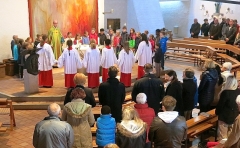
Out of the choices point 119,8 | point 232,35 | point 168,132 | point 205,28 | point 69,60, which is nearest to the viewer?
point 168,132

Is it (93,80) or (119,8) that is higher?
(119,8)

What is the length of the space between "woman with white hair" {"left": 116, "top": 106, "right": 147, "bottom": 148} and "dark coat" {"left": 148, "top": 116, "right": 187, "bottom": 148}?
18 centimetres

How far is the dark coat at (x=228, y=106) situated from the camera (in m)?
5.48

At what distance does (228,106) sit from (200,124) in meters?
0.90

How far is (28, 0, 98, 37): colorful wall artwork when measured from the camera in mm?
12008

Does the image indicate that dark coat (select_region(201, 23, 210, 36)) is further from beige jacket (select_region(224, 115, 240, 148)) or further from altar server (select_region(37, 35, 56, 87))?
beige jacket (select_region(224, 115, 240, 148))

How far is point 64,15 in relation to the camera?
43.4ft

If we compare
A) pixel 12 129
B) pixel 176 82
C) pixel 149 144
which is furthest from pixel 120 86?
pixel 12 129

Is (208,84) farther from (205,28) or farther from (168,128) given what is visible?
(205,28)

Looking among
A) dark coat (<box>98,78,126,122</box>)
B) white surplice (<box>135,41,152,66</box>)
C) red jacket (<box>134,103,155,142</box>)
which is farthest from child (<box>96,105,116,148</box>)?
white surplice (<box>135,41,152,66</box>)

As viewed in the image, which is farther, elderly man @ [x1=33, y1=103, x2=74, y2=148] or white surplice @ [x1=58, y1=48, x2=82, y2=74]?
white surplice @ [x1=58, y1=48, x2=82, y2=74]

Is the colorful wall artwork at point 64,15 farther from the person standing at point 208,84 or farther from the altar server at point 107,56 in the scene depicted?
the person standing at point 208,84

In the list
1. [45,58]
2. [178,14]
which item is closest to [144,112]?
[45,58]

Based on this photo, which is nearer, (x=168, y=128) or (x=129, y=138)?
(x=129, y=138)
